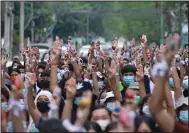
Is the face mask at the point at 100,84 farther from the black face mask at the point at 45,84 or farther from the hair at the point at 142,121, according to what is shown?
the hair at the point at 142,121

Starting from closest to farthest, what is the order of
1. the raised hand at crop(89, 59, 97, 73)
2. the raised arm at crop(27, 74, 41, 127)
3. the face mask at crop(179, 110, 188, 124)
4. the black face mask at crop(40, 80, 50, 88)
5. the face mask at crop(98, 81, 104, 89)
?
the face mask at crop(179, 110, 188, 124) < the raised arm at crop(27, 74, 41, 127) < the black face mask at crop(40, 80, 50, 88) < the face mask at crop(98, 81, 104, 89) < the raised hand at crop(89, 59, 97, 73)

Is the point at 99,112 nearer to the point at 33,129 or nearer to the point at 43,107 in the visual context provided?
the point at 33,129

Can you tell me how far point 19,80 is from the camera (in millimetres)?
5570

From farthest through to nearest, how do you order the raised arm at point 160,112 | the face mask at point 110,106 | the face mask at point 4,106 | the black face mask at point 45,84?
the black face mask at point 45,84 → the face mask at point 110,106 → the face mask at point 4,106 → the raised arm at point 160,112

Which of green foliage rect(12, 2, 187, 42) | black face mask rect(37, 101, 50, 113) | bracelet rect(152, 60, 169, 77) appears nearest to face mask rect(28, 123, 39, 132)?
black face mask rect(37, 101, 50, 113)

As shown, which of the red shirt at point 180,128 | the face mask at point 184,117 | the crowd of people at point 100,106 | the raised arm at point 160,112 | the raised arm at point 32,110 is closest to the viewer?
the crowd of people at point 100,106

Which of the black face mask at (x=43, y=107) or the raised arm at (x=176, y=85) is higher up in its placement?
the raised arm at (x=176, y=85)

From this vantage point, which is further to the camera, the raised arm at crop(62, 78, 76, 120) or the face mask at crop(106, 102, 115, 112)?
the face mask at crop(106, 102, 115, 112)

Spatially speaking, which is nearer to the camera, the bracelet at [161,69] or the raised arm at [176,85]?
the bracelet at [161,69]

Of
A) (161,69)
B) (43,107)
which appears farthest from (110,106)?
(161,69)

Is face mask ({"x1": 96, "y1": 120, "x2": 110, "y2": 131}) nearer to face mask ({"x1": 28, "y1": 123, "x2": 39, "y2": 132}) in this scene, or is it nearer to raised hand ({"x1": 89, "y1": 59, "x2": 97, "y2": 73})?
face mask ({"x1": 28, "y1": 123, "x2": 39, "y2": 132})

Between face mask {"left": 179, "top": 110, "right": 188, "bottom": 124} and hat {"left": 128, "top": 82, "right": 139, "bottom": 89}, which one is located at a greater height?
hat {"left": 128, "top": 82, "right": 139, "bottom": 89}

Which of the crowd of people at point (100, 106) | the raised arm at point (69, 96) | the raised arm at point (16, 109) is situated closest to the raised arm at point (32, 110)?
the crowd of people at point (100, 106)

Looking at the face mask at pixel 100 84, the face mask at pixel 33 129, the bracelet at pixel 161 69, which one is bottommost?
the face mask at pixel 33 129
